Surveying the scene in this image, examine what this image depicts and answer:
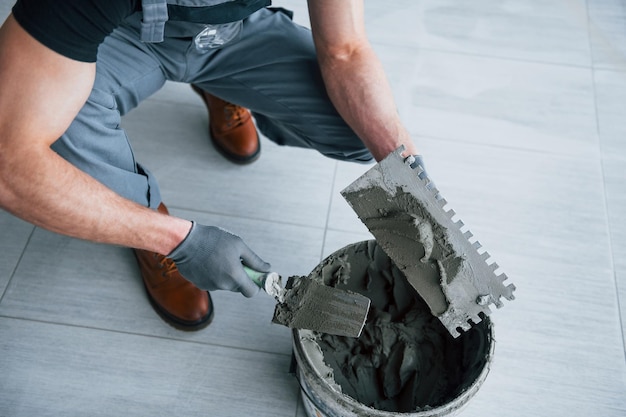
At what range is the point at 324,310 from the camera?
47.1 inches

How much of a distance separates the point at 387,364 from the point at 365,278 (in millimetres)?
186

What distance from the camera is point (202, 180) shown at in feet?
5.84

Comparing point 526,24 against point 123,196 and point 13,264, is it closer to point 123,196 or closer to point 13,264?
point 123,196

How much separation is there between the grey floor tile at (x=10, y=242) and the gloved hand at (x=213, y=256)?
605 mm

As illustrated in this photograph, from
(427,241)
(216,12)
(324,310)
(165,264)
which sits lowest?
(165,264)

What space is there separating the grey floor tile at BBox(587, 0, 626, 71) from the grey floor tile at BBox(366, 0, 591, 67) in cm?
3

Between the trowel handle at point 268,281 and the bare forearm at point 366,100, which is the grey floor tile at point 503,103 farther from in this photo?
the trowel handle at point 268,281

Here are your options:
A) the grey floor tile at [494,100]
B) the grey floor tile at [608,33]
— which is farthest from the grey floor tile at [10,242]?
the grey floor tile at [608,33]

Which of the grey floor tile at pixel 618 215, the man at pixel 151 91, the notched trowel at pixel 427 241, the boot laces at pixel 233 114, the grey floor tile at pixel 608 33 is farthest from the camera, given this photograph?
the grey floor tile at pixel 608 33

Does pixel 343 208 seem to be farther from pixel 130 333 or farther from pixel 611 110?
pixel 611 110

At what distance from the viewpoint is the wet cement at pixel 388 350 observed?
1283 mm

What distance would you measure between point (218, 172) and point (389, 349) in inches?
30.1

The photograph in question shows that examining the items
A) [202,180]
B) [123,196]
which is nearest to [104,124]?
[123,196]

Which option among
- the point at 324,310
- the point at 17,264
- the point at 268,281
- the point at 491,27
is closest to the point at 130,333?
the point at 17,264
